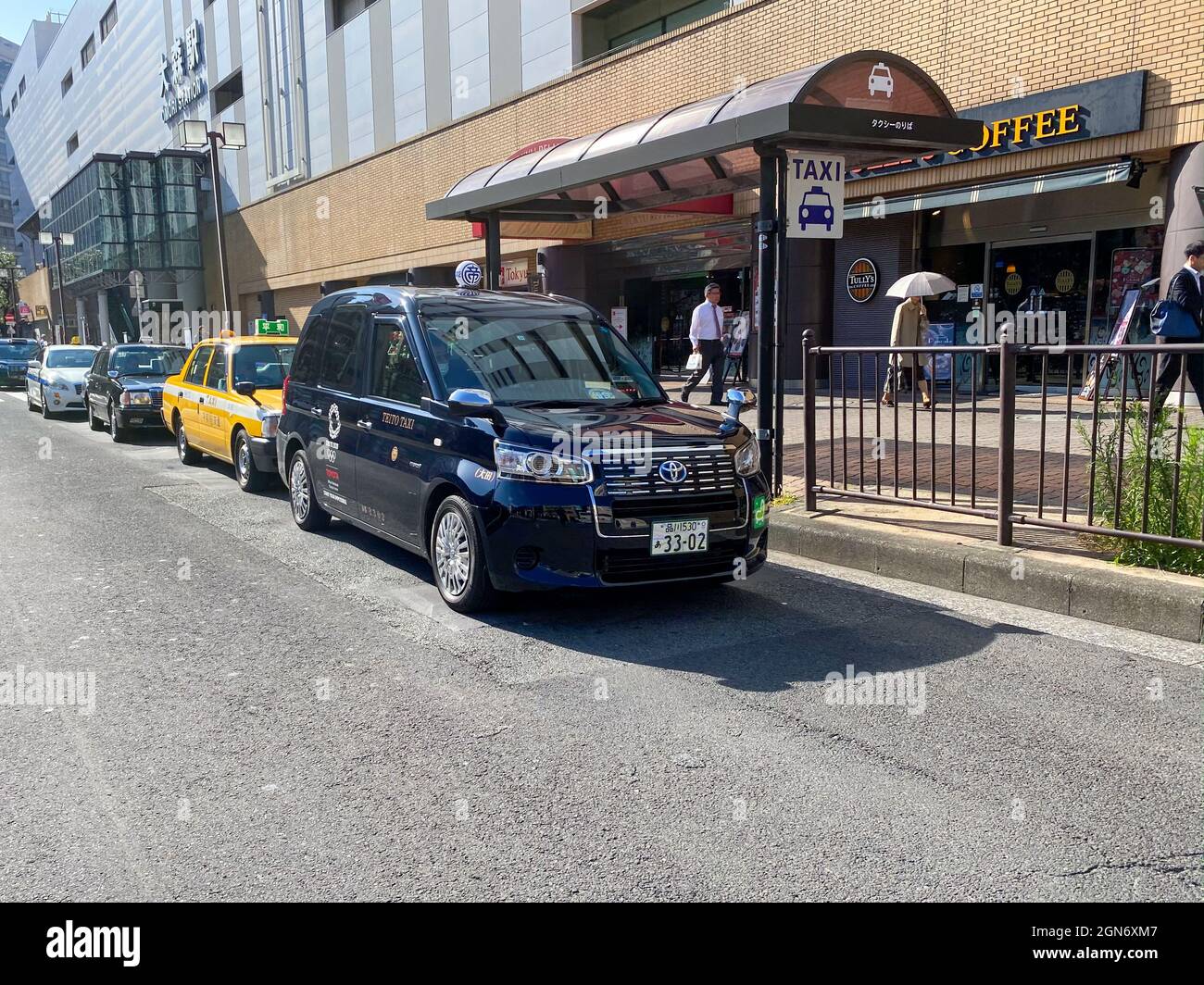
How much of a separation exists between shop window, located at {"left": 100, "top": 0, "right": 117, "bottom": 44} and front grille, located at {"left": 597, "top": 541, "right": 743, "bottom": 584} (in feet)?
220

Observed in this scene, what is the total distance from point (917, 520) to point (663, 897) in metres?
5.19

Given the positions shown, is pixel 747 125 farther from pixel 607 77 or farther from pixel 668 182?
pixel 607 77

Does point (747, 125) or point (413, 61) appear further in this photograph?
point (413, 61)

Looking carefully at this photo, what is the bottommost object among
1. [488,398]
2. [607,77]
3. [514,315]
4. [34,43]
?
[488,398]

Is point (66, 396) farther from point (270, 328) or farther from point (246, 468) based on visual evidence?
point (246, 468)

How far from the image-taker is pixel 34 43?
3435 inches

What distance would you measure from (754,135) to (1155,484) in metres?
4.19

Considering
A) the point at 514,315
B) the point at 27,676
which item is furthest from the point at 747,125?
the point at 27,676

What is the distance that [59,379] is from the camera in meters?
21.1

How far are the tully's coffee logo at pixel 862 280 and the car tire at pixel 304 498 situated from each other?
12.4 m

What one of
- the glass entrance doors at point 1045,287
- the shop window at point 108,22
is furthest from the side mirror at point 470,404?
the shop window at point 108,22

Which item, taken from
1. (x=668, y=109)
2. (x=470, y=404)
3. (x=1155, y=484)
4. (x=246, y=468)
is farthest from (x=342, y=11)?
(x=1155, y=484)

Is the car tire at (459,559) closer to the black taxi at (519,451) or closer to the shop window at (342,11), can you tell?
the black taxi at (519,451)

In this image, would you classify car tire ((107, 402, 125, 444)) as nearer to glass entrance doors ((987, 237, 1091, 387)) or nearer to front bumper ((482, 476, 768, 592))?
front bumper ((482, 476, 768, 592))
